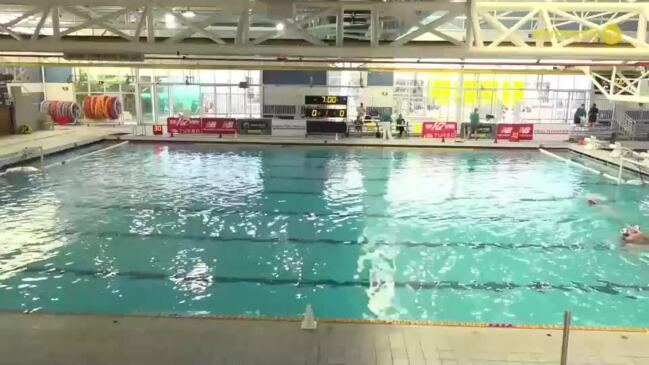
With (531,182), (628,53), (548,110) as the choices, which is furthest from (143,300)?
(548,110)

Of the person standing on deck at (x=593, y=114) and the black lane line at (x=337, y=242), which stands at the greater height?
the person standing on deck at (x=593, y=114)

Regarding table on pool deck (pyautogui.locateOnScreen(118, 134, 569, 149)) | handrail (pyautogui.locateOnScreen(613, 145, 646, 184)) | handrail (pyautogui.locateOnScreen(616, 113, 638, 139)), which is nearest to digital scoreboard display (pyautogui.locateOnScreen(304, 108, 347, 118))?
table on pool deck (pyautogui.locateOnScreen(118, 134, 569, 149))

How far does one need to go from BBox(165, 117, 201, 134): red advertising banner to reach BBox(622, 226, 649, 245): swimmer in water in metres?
17.6

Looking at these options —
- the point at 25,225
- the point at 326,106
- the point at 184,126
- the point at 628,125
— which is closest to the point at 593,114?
the point at 628,125

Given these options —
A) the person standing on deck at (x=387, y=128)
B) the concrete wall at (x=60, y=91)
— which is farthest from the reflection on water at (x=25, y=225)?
the concrete wall at (x=60, y=91)

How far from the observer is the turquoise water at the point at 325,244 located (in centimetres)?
676

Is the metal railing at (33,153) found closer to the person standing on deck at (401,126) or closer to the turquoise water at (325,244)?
the turquoise water at (325,244)

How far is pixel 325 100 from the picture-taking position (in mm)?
22422

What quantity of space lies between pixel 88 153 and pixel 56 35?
10766mm

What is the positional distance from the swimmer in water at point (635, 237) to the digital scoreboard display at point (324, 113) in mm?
14376

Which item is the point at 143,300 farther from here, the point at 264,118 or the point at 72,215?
the point at 264,118

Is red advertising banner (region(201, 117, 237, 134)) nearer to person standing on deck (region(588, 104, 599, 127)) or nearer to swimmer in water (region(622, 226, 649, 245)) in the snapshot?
person standing on deck (region(588, 104, 599, 127))

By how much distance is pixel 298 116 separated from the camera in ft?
78.4

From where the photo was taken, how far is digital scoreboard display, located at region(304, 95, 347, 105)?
22.3 m
